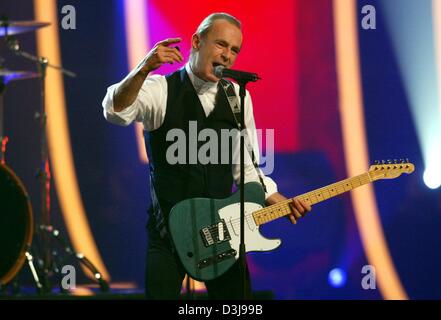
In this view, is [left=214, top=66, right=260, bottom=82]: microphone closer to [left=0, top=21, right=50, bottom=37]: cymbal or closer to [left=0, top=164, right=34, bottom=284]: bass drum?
[left=0, top=164, right=34, bottom=284]: bass drum

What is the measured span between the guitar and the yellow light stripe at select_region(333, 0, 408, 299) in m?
1.90

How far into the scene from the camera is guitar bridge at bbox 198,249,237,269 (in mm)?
3861

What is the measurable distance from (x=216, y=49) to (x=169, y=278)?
1211mm

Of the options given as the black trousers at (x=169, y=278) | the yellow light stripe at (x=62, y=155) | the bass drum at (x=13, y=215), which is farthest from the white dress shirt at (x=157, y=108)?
the yellow light stripe at (x=62, y=155)

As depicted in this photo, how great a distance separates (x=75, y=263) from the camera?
19.5 ft

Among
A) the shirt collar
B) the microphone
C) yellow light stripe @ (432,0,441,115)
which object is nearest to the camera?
the microphone

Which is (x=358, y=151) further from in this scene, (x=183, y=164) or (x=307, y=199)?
(x=183, y=164)

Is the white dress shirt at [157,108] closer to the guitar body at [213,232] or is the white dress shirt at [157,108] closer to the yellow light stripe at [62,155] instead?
the guitar body at [213,232]

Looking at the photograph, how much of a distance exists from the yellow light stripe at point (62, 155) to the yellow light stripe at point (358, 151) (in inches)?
81.9

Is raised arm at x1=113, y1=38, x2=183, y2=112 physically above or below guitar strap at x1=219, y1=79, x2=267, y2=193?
above

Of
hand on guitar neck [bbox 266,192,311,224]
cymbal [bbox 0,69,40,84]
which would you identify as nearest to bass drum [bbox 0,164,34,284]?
A: cymbal [bbox 0,69,40,84]

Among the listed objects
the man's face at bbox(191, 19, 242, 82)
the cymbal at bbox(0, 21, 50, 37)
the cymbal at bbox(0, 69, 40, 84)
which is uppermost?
the cymbal at bbox(0, 21, 50, 37)

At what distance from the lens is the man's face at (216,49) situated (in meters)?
3.98

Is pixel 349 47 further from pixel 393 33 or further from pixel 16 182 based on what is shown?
pixel 16 182
